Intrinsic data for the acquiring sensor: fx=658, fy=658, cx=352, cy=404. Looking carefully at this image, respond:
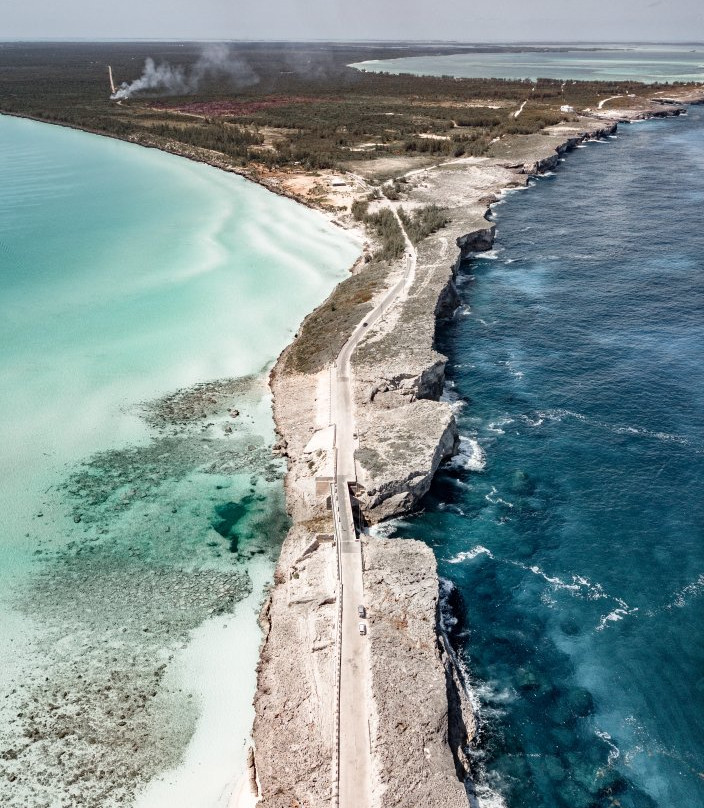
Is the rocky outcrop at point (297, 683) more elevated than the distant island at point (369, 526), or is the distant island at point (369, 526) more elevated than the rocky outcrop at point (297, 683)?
the distant island at point (369, 526)

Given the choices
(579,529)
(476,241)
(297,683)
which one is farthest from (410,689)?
(476,241)

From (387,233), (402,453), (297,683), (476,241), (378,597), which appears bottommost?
(297,683)

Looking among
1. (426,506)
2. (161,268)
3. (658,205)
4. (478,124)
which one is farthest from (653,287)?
(478,124)

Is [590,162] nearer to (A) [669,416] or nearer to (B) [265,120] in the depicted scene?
(B) [265,120]

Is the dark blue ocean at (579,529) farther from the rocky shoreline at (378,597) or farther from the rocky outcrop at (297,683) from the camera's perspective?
the rocky outcrop at (297,683)

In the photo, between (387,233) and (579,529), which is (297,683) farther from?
(387,233)

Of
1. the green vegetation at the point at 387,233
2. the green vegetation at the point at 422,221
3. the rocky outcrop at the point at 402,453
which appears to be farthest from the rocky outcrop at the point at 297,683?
the green vegetation at the point at 422,221

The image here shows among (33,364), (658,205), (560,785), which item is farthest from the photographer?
(658,205)
